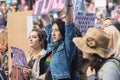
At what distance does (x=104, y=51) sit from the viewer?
116 inches

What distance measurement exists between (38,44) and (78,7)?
0.59 meters

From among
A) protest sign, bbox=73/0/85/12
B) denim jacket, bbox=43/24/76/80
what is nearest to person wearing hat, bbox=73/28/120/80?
denim jacket, bbox=43/24/76/80

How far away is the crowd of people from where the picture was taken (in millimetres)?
2886

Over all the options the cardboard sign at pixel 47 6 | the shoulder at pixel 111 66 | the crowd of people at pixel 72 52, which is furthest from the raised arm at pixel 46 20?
the shoulder at pixel 111 66

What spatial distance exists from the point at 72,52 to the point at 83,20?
0.68m

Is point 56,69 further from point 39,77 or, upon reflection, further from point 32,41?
point 32,41

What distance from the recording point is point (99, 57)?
2.91 metres

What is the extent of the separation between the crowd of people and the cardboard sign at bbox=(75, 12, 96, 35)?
8.0 inches

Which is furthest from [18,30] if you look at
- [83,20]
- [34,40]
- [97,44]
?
[97,44]

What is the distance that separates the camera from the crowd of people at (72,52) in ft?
9.47

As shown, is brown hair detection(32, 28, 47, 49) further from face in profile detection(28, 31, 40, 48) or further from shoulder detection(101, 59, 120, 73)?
shoulder detection(101, 59, 120, 73)

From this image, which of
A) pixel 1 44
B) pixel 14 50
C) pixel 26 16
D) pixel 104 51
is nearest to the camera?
pixel 104 51

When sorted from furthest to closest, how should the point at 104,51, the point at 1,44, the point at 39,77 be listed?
the point at 1,44 < the point at 39,77 < the point at 104,51

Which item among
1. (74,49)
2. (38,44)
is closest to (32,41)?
(38,44)
